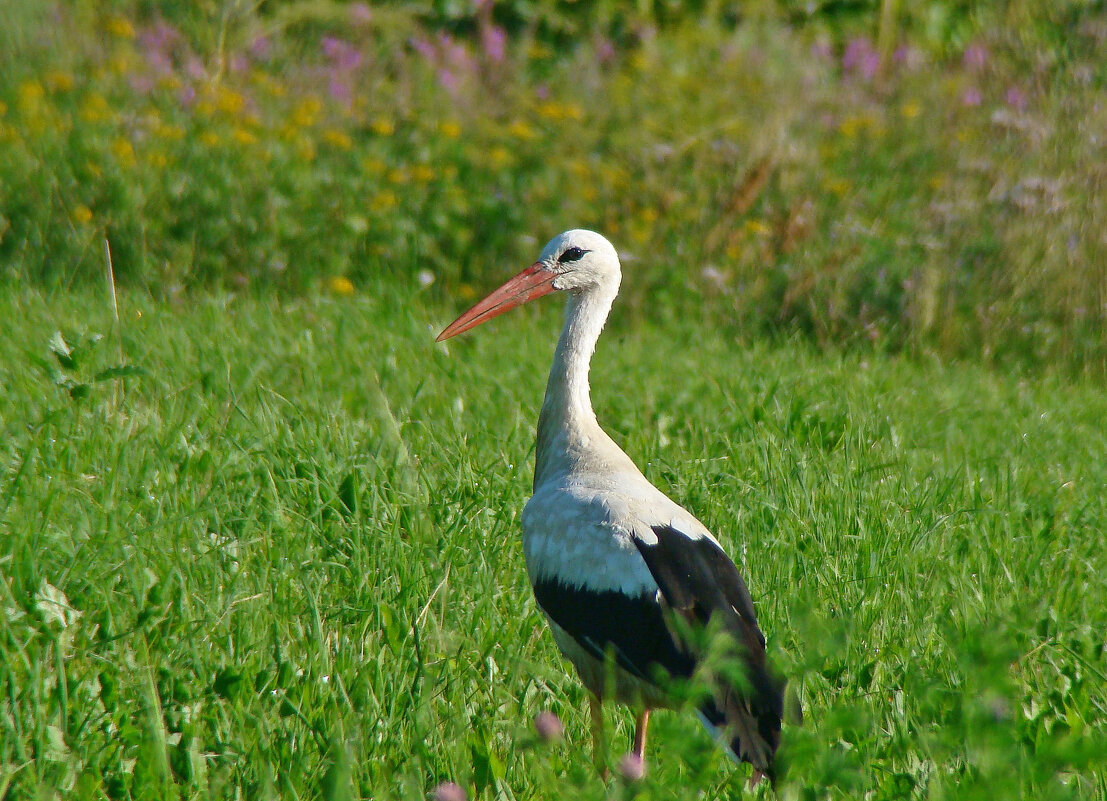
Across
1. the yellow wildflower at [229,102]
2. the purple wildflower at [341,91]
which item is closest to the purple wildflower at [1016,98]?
the purple wildflower at [341,91]

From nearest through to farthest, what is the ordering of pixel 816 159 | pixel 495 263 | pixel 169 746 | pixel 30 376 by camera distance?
pixel 169 746, pixel 30 376, pixel 495 263, pixel 816 159

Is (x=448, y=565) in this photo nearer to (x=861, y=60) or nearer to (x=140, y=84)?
(x=140, y=84)

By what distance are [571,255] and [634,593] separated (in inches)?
49.9

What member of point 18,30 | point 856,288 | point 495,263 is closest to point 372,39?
point 18,30

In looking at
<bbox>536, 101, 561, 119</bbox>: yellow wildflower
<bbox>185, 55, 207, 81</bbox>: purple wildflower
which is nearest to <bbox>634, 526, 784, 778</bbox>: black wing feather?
<bbox>536, 101, 561, 119</bbox>: yellow wildflower

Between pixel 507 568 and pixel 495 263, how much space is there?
11.2 feet

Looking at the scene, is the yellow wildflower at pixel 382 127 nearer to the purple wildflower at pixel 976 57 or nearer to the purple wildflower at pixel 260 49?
the purple wildflower at pixel 260 49

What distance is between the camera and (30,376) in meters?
4.16

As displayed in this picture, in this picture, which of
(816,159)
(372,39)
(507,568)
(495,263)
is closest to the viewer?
(507,568)

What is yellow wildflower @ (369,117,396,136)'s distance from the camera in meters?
6.82

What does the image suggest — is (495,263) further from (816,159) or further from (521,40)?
(521,40)

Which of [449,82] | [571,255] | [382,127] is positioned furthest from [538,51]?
[571,255]

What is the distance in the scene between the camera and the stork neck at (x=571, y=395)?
128 inches

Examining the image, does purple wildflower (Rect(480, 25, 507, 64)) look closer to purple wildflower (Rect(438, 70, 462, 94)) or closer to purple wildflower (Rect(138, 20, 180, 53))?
purple wildflower (Rect(438, 70, 462, 94))
